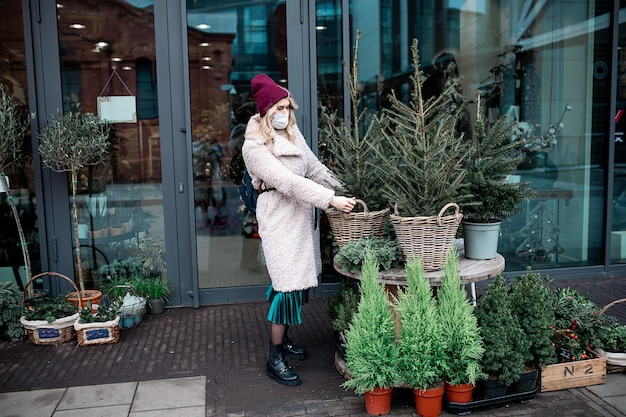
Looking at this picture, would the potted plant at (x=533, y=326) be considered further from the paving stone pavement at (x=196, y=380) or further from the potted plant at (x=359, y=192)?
the potted plant at (x=359, y=192)

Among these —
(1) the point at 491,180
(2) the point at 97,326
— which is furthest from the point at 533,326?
(2) the point at 97,326

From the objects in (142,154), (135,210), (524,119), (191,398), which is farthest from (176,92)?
(524,119)

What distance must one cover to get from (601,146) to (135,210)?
4.95 meters

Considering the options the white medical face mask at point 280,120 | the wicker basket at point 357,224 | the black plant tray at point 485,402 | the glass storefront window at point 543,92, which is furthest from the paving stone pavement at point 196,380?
the glass storefront window at point 543,92

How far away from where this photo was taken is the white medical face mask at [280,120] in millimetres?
3962

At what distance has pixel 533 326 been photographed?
3.71 m

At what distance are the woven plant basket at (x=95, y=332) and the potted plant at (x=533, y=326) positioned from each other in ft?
10.00

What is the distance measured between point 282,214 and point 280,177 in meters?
0.30

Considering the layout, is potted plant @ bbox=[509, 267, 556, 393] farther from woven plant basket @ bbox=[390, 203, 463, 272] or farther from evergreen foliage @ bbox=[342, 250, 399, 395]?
evergreen foliage @ bbox=[342, 250, 399, 395]

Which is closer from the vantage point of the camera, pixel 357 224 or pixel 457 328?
pixel 457 328

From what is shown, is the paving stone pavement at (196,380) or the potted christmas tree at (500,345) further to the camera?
the paving stone pavement at (196,380)

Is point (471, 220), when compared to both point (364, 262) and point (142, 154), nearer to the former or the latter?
point (364, 262)

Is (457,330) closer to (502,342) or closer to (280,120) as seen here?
(502,342)

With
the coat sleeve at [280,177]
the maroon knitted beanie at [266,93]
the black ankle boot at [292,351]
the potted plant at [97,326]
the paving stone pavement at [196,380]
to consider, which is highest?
the maroon knitted beanie at [266,93]
